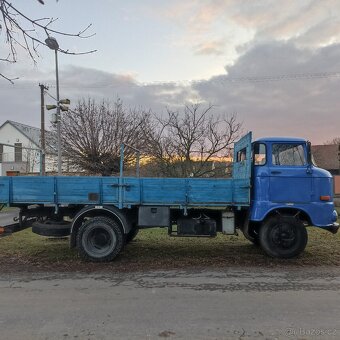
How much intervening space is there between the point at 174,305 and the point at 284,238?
3904 mm

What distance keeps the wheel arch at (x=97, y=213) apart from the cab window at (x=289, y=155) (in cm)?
353

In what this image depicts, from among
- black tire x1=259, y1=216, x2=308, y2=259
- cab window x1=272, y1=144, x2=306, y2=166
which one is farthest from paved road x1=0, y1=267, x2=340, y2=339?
cab window x1=272, y1=144, x2=306, y2=166

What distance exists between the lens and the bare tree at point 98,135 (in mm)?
23984

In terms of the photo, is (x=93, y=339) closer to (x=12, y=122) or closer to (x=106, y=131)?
(x=106, y=131)

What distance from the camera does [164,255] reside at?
9203 millimetres

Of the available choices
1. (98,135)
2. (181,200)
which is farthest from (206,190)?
(98,135)

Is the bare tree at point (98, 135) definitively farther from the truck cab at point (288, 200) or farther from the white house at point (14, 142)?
the white house at point (14, 142)

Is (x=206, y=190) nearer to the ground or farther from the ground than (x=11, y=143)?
nearer to the ground

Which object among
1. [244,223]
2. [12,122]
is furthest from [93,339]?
[12,122]

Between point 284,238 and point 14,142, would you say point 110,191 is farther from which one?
point 14,142

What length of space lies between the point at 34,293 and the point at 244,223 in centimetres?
484

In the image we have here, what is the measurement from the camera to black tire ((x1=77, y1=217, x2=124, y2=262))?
866cm

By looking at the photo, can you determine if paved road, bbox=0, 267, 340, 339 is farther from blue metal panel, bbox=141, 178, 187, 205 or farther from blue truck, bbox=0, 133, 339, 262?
blue metal panel, bbox=141, 178, 187, 205

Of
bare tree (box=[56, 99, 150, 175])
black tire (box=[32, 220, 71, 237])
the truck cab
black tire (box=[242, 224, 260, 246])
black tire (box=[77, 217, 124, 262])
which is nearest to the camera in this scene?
black tire (box=[77, 217, 124, 262])
